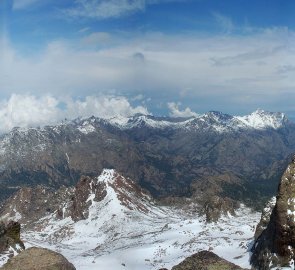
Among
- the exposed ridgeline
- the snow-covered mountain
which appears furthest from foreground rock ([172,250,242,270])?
the snow-covered mountain

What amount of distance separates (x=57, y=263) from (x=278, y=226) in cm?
2404

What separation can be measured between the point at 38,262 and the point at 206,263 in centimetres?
1036

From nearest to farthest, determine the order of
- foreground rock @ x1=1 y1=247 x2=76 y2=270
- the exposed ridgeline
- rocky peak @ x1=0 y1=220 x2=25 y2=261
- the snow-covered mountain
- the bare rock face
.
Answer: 1. foreground rock @ x1=1 y1=247 x2=76 y2=270
2. the exposed ridgeline
3. rocky peak @ x1=0 y1=220 x2=25 y2=261
4. the bare rock face
5. the snow-covered mountain

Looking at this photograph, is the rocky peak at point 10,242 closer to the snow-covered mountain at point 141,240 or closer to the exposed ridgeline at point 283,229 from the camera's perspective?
the exposed ridgeline at point 283,229

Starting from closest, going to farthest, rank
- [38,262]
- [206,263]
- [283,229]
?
[38,262], [206,263], [283,229]

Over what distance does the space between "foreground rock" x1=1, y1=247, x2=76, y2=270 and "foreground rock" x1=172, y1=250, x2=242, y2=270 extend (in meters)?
7.58

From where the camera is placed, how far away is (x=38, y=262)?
2717cm

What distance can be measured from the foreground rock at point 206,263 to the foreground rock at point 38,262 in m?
7.58

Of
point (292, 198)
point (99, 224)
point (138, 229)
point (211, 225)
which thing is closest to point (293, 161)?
point (292, 198)

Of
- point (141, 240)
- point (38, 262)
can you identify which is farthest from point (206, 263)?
point (141, 240)

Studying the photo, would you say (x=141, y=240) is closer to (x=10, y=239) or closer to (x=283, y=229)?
(x=10, y=239)

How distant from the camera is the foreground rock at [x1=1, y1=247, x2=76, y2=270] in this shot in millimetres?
26938

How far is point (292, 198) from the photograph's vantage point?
4272 centimetres

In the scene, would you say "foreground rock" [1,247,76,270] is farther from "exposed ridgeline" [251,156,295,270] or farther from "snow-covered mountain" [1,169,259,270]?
"snow-covered mountain" [1,169,259,270]
